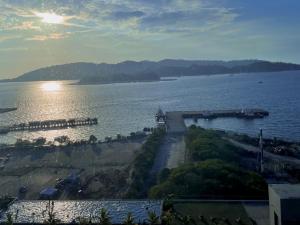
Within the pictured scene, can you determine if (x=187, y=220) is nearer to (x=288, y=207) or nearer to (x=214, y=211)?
(x=214, y=211)

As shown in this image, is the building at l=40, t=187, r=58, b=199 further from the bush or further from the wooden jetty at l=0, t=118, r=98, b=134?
the wooden jetty at l=0, t=118, r=98, b=134

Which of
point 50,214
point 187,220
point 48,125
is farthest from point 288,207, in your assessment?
point 48,125

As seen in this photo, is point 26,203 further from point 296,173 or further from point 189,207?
point 296,173

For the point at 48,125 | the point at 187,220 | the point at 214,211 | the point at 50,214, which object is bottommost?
the point at 48,125

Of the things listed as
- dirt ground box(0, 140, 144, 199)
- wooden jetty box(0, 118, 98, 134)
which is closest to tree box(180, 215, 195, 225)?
dirt ground box(0, 140, 144, 199)

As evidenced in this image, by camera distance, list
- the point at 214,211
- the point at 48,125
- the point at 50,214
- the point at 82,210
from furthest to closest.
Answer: the point at 48,125 < the point at 82,210 < the point at 214,211 < the point at 50,214

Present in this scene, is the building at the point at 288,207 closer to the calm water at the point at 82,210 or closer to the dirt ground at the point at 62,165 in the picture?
the calm water at the point at 82,210

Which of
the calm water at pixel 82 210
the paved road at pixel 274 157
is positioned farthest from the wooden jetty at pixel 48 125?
the calm water at pixel 82 210

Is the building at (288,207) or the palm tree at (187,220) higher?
the building at (288,207)
